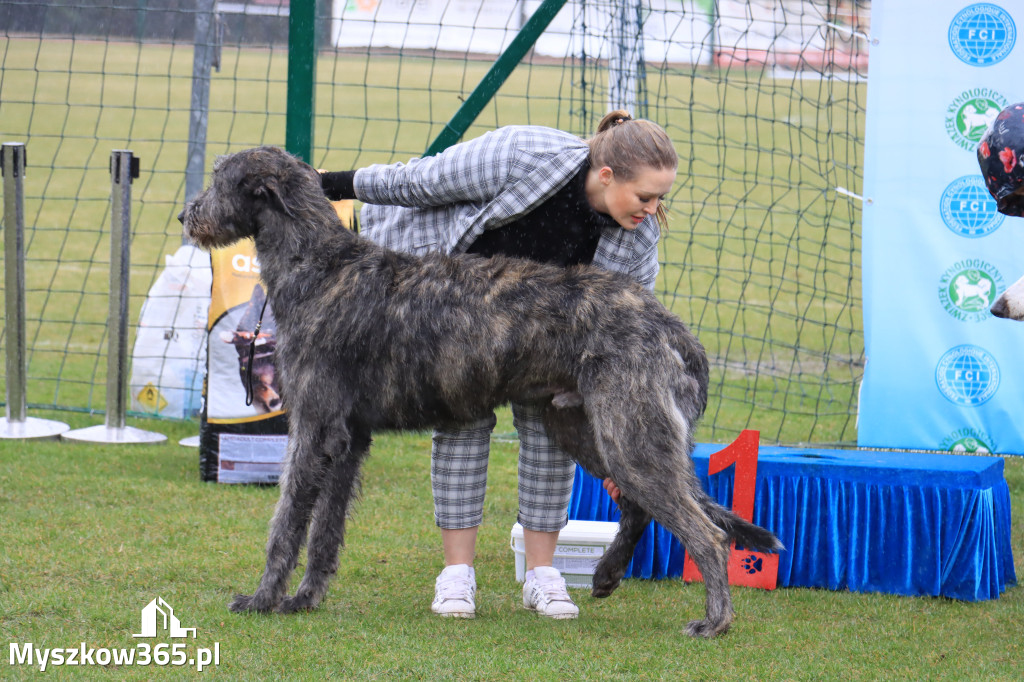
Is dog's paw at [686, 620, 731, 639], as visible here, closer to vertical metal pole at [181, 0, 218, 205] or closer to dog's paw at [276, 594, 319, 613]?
dog's paw at [276, 594, 319, 613]

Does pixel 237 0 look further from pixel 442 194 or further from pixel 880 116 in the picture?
pixel 442 194

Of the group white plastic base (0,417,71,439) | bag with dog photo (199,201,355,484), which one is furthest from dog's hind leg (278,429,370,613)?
white plastic base (0,417,71,439)

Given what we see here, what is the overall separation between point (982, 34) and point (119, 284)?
413 cm

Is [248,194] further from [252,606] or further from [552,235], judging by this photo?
[252,606]

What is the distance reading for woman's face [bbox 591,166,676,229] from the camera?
3.14 meters

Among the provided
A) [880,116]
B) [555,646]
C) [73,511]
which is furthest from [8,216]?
[880,116]

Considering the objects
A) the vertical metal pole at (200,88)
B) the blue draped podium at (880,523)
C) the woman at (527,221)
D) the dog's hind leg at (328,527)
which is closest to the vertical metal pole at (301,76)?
the woman at (527,221)

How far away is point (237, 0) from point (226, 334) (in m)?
5.99

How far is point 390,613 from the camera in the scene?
336 centimetres

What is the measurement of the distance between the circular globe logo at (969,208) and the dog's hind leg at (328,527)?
316 centimetres

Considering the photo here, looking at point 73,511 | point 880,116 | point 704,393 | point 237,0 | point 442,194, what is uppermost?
point 237,0

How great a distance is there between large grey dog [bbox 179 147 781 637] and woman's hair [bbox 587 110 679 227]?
0.31 meters

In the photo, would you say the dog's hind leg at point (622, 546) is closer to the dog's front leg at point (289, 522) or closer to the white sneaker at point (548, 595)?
the white sneaker at point (548, 595)

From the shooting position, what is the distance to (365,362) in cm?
317
